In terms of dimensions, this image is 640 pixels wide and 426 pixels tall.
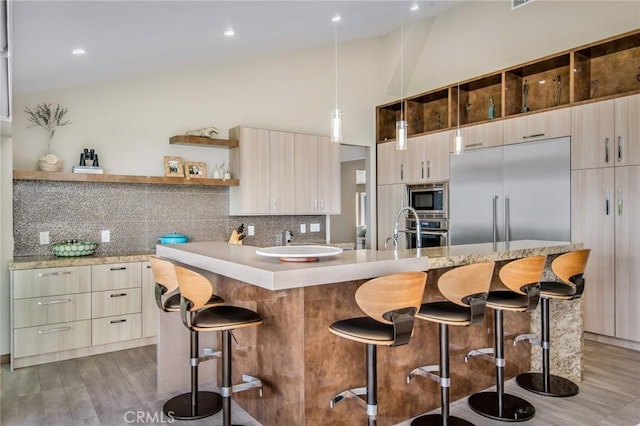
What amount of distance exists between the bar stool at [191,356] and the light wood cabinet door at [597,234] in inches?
140

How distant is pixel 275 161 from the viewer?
5266 millimetres

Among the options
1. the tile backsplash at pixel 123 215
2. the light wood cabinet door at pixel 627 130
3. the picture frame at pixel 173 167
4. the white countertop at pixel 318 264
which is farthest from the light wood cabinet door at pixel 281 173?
the light wood cabinet door at pixel 627 130

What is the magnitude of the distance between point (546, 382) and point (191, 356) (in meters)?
2.45

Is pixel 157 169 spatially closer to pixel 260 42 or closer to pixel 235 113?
pixel 235 113

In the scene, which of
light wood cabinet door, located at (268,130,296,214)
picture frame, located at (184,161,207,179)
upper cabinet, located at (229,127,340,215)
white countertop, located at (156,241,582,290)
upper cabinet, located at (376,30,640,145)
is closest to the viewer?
white countertop, located at (156,241,582,290)

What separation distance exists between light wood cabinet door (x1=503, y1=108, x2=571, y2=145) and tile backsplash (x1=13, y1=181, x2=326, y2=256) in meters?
3.01

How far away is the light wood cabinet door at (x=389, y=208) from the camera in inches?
246

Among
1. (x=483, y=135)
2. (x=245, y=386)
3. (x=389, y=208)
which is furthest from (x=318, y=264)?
(x=389, y=208)

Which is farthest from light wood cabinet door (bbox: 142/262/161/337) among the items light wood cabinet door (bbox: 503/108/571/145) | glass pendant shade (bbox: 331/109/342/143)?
light wood cabinet door (bbox: 503/108/571/145)

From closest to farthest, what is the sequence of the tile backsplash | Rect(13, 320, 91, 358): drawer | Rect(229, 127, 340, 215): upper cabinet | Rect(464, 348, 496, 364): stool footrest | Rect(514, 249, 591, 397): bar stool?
Rect(464, 348, 496, 364): stool footrest → Rect(514, 249, 591, 397): bar stool → Rect(13, 320, 91, 358): drawer → the tile backsplash → Rect(229, 127, 340, 215): upper cabinet

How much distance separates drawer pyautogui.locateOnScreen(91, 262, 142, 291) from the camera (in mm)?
3918

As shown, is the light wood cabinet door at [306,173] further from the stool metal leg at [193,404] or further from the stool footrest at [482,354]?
the stool footrest at [482,354]

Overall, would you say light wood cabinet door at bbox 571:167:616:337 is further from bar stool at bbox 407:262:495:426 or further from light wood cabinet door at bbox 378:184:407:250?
bar stool at bbox 407:262:495:426

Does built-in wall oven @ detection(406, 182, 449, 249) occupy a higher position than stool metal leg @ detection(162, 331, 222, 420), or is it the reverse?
built-in wall oven @ detection(406, 182, 449, 249)
